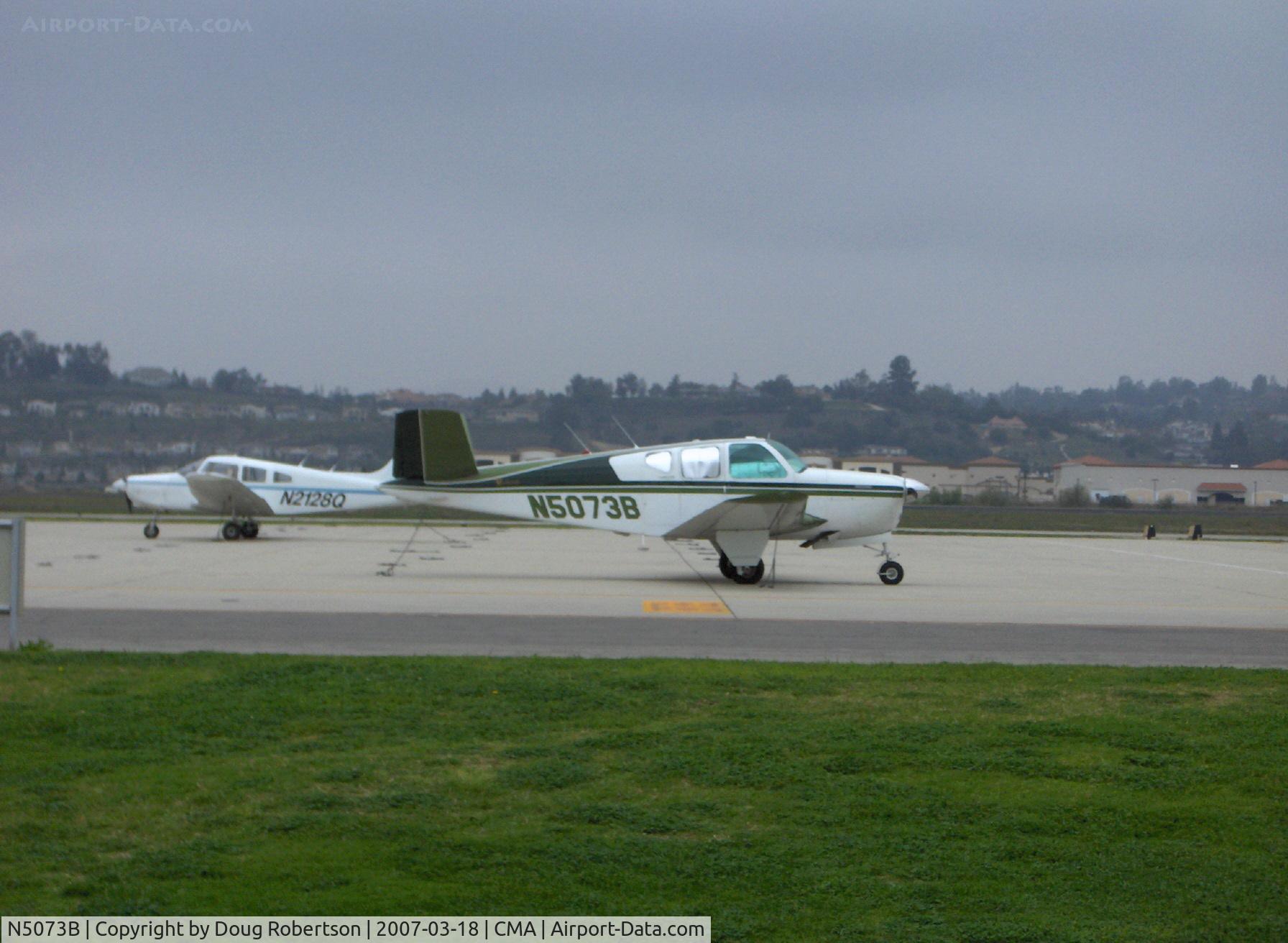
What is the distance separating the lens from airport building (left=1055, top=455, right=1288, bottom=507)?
95250mm

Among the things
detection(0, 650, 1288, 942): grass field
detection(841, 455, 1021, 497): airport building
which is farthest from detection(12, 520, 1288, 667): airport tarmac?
detection(841, 455, 1021, 497): airport building

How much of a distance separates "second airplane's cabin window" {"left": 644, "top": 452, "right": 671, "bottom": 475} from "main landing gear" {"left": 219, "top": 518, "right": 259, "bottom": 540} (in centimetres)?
1424

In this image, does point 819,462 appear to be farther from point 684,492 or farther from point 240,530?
point 684,492

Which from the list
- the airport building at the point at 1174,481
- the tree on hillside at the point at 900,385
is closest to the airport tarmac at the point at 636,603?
the airport building at the point at 1174,481

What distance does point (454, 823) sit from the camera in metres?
5.36

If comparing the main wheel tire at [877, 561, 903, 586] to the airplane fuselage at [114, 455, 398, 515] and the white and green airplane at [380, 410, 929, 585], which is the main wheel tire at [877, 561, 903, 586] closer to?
the white and green airplane at [380, 410, 929, 585]

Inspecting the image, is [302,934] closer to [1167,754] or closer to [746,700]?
[746,700]

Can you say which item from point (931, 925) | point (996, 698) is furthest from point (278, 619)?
point (931, 925)

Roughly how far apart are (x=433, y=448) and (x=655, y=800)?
43.6 feet

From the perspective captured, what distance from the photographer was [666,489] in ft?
60.1

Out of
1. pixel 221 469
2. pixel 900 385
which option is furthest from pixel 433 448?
pixel 900 385

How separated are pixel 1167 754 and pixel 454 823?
166 inches

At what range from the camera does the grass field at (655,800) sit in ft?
14.8

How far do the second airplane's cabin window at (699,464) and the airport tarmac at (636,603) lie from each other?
5.86ft
